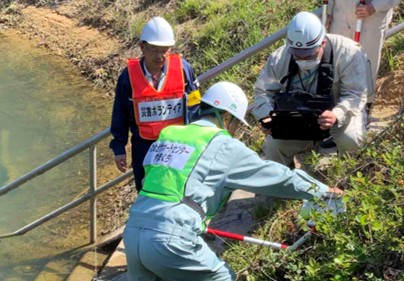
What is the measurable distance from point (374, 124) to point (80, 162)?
3641 mm

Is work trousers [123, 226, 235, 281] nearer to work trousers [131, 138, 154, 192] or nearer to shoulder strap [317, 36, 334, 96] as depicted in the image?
work trousers [131, 138, 154, 192]

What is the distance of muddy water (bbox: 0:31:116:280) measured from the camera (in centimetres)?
623

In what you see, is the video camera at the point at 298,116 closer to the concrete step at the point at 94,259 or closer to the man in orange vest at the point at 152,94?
the man in orange vest at the point at 152,94

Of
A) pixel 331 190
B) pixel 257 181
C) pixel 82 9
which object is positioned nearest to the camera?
pixel 257 181

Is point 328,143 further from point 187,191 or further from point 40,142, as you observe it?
point 40,142

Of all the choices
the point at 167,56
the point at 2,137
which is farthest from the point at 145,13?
the point at 167,56

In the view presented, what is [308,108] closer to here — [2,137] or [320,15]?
[320,15]

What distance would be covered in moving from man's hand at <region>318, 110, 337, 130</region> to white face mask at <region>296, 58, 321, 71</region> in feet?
1.02

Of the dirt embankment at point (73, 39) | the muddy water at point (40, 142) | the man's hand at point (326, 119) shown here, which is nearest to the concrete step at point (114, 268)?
the muddy water at point (40, 142)

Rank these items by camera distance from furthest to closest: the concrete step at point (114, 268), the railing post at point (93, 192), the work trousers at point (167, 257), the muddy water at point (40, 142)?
the muddy water at point (40, 142)
the railing post at point (93, 192)
the concrete step at point (114, 268)
the work trousers at point (167, 257)

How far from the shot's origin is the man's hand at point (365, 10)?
4.75 metres

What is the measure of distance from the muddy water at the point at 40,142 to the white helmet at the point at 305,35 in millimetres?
3014

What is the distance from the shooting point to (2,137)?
8164 millimetres

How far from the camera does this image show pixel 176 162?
310 centimetres
